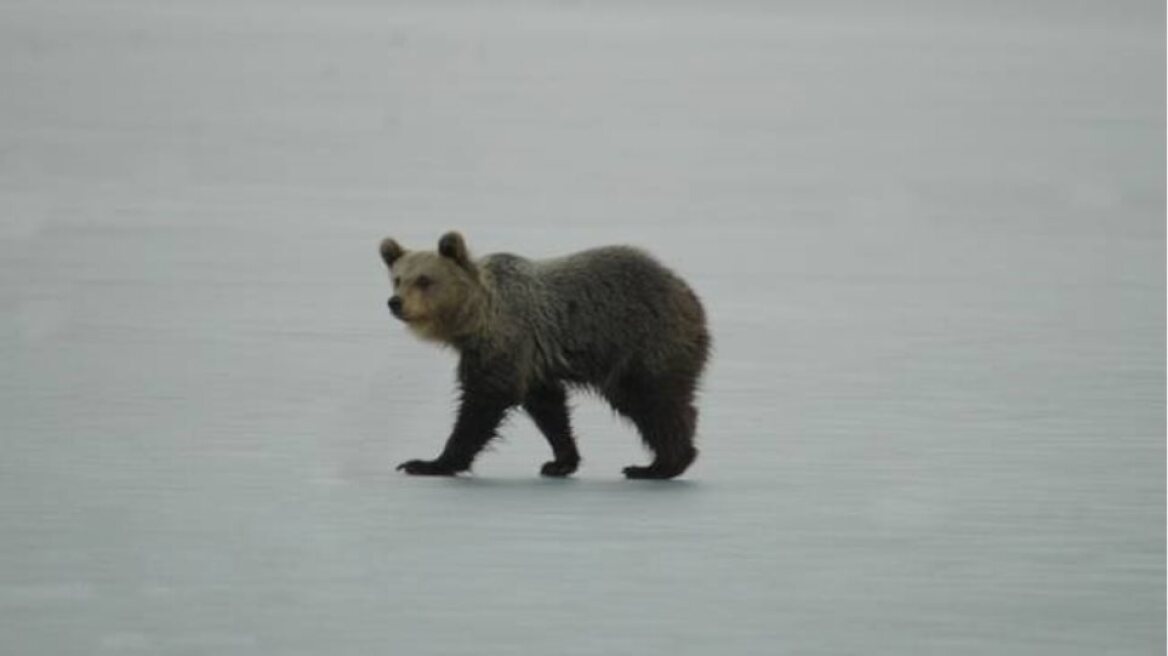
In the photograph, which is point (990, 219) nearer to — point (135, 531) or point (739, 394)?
point (739, 394)

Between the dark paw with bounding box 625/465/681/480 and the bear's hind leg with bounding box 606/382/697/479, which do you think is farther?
the dark paw with bounding box 625/465/681/480

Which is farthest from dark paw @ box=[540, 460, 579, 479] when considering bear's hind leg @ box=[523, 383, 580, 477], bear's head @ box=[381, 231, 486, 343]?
bear's head @ box=[381, 231, 486, 343]

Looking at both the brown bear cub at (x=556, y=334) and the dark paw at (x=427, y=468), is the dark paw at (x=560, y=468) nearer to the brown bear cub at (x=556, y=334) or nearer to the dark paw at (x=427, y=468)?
the brown bear cub at (x=556, y=334)

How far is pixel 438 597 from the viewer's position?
328 inches

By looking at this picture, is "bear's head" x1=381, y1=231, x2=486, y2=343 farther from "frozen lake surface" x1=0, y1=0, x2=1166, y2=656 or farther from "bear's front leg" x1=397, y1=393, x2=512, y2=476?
"frozen lake surface" x1=0, y1=0, x2=1166, y2=656

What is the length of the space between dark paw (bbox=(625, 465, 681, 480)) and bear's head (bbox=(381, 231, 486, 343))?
76 centimetres

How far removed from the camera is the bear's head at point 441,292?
991cm

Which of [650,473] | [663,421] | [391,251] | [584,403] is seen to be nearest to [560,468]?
[650,473]

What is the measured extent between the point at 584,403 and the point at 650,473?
2.28 meters

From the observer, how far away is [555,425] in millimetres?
10328

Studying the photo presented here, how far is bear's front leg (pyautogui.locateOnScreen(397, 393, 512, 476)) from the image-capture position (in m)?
9.97

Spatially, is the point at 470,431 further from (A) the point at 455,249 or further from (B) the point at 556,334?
(A) the point at 455,249

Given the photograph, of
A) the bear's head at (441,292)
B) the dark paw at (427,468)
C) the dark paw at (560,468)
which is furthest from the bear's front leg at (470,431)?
the dark paw at (560,468)

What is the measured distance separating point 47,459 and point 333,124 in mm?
21640
